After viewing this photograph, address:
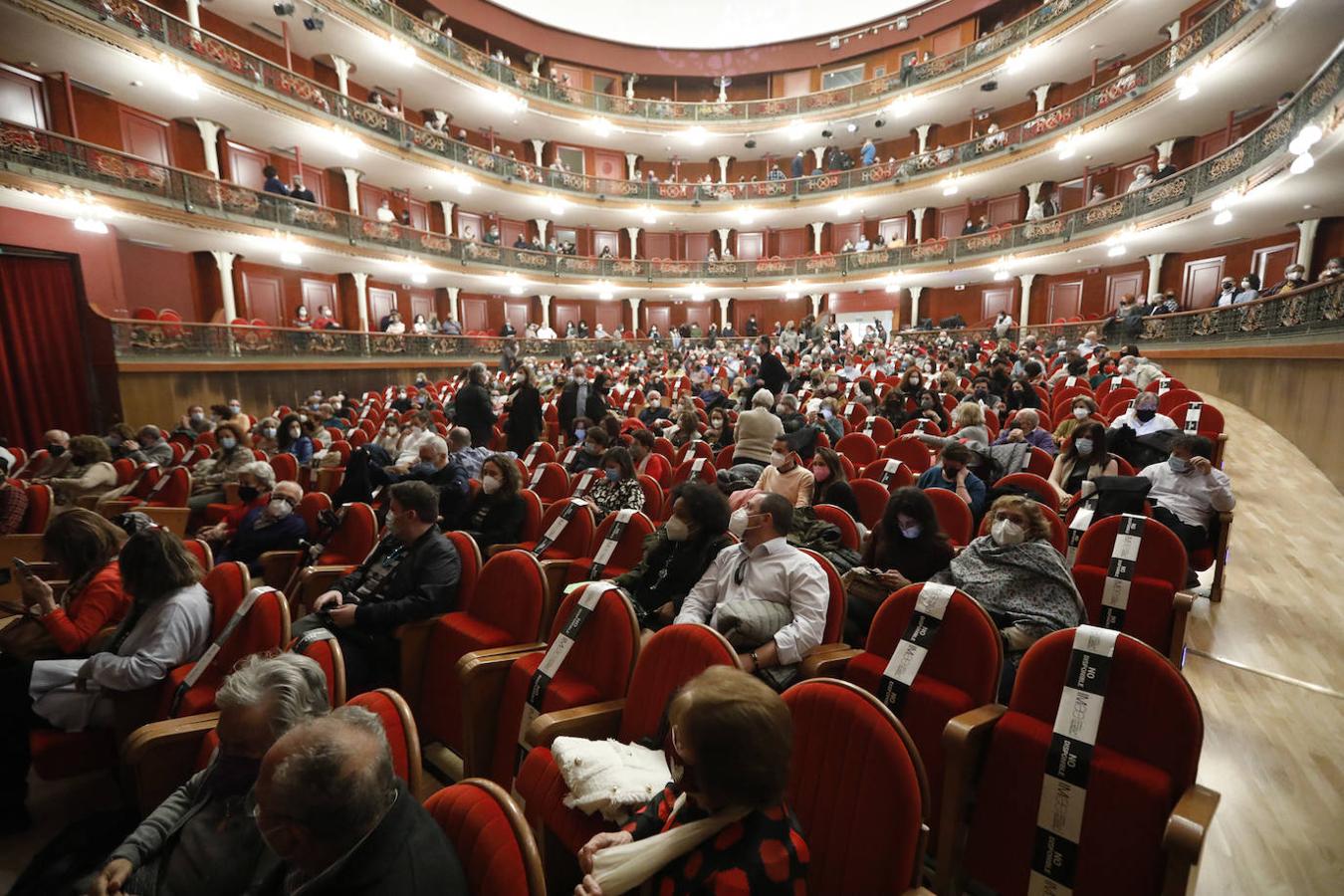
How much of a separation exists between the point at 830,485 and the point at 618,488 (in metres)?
1.32

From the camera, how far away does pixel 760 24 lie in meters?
22.5

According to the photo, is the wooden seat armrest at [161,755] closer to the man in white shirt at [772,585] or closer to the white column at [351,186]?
the man in white shirt at [772,585]

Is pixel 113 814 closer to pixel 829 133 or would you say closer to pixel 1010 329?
pixel 1010 329

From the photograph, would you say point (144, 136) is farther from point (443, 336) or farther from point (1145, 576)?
point (1145, 576)

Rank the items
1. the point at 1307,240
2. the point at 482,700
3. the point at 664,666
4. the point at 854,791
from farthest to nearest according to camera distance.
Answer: the point at 1307,240
the point at 482,700
the point at 664,666
the point at 854,791

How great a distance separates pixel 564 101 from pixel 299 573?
21.0 m

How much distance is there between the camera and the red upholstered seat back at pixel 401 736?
1347 mm

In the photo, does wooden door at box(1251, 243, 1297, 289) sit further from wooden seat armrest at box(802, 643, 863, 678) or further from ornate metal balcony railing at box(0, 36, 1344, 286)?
wooden seat armrest at box(802, 643, 863, 678)

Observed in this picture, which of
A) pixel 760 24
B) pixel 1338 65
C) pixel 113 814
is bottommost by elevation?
pixel 113 814

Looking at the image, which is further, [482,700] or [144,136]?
[144,136]

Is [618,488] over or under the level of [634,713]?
over

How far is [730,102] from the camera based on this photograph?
75.8ft

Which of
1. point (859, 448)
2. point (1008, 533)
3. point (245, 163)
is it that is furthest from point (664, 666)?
point (245, 163)

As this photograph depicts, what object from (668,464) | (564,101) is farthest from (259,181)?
(668,464)
